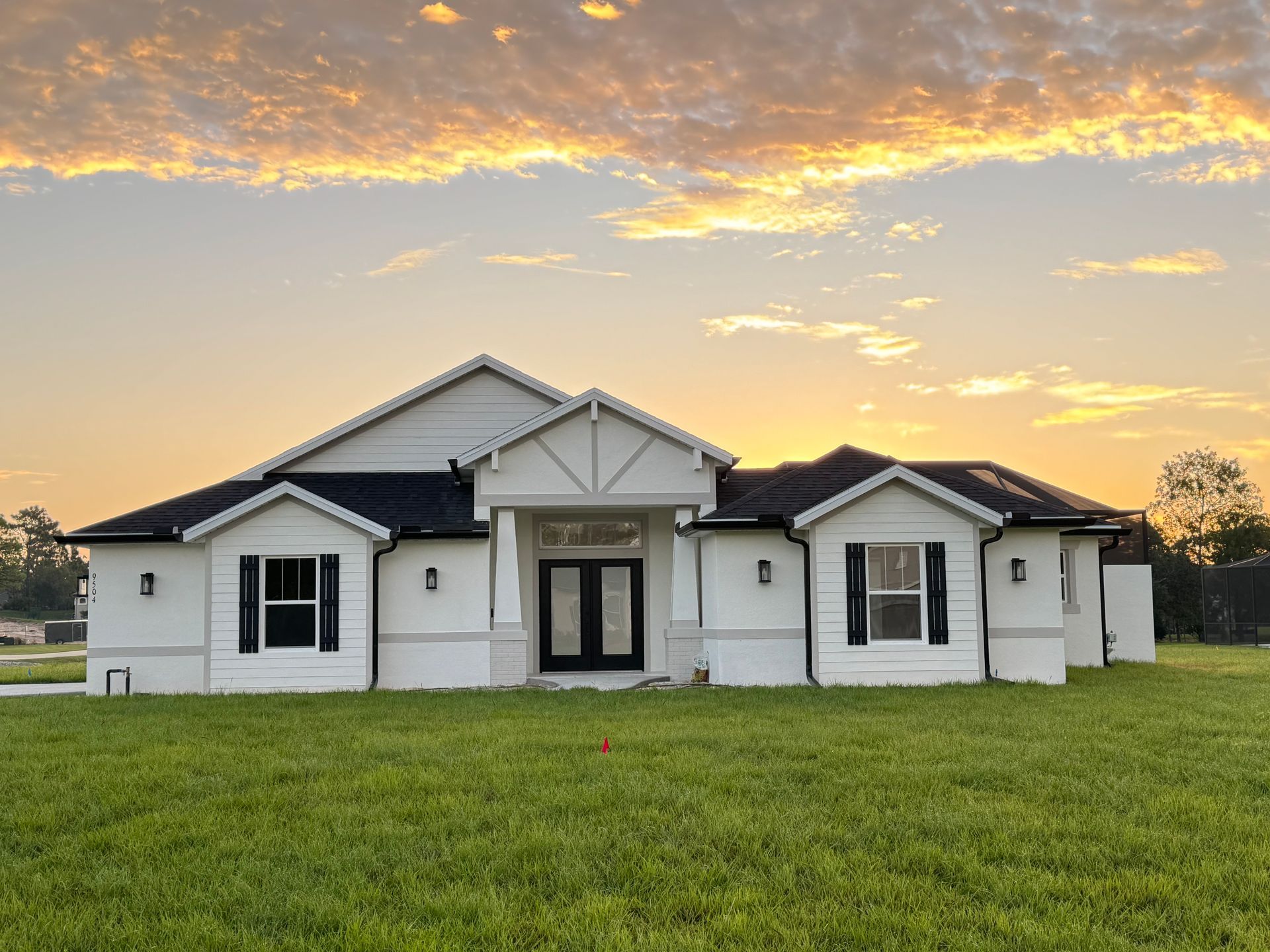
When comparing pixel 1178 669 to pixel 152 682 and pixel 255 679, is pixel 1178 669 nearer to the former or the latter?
pixel 255 679

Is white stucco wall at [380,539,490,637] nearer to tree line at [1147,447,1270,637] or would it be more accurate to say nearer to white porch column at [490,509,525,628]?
white porch column at [490,509,525,628]

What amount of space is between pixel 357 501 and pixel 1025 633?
40.0ft

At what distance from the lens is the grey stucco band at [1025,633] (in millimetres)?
17719

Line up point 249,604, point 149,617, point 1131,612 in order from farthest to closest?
1. point 1131,612
2. point 149,617
3. point 249,604

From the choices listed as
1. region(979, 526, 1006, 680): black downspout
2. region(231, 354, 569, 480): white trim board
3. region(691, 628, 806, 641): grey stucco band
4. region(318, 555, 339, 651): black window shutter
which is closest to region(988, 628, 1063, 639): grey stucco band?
region(979, 526, 1006, 680): black downspout

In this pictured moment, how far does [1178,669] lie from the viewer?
21.0 m

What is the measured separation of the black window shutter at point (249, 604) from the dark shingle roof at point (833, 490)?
7657mm

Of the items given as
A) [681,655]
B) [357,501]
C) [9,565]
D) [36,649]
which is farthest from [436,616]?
[9,565]

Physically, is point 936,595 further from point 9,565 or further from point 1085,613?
point 9,565

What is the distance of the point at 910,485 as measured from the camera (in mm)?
17219

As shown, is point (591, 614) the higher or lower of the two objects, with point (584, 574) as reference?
lower

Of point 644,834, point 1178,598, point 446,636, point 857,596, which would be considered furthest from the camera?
point 1178,598

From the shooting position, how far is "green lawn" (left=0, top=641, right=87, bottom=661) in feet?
127

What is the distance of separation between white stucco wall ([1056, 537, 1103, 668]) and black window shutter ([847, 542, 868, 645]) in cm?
702
